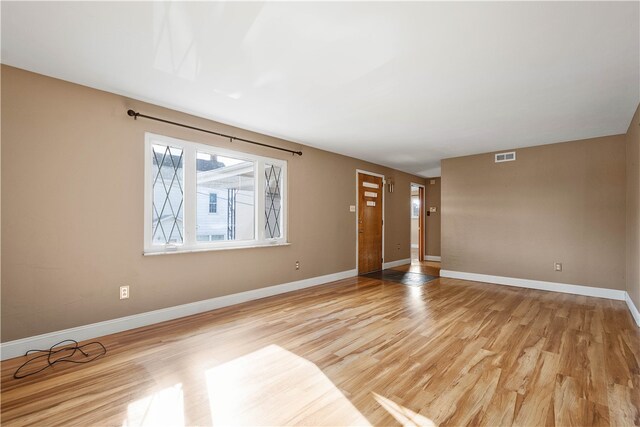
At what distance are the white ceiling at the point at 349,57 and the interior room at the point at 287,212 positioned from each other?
2cm

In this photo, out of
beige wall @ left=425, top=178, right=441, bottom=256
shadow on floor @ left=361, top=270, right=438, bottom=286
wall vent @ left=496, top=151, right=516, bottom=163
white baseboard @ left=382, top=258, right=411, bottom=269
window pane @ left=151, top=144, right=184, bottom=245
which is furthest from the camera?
beige wall @ left=425, top=178, right=441, bottom=256

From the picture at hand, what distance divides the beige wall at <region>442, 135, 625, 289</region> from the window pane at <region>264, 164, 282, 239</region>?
3601 mm

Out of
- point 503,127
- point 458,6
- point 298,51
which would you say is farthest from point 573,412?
point 503,127

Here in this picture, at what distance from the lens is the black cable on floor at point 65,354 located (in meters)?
2.39

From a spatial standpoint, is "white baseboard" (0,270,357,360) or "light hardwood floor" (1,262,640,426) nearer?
"light hardwood floor" (1,262,640,426)

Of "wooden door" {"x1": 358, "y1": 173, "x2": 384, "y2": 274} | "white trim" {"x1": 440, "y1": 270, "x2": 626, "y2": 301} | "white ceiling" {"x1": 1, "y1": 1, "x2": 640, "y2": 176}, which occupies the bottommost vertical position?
"white trim" {"x1": 440, "y1": 270, "x2": 626, "y2": 301}

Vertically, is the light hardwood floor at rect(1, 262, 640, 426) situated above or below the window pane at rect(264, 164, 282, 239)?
below

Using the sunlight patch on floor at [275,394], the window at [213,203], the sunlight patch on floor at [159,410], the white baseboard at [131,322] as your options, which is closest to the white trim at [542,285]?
the white baseboard at [131,322]

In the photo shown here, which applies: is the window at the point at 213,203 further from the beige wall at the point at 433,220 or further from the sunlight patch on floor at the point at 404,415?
the beige wall at the point at 433,220

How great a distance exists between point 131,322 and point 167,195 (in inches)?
56.1

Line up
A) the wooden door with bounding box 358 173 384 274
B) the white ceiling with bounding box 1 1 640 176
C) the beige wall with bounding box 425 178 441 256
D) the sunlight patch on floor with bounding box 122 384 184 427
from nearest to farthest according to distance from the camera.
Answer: the sunlight patch on floor with bounding box 122 384 184 427
the white ceiling with bounding box 1 1 640 176
the wooden door with bounding box 358 173 384 274
the beige wall with bounding box 425 178 441 256

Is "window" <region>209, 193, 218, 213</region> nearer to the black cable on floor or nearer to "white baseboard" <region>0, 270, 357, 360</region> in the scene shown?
"white baseboard" <region>0, 270, 357, 360</region>

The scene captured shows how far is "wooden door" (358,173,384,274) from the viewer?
622 cm

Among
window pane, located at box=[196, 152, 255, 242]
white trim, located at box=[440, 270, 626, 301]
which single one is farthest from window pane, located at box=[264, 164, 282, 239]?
white trim, located at box=[440, 270, 626, 301]
